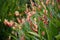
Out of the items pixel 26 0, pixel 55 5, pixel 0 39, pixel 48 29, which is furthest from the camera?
pixel 26 0

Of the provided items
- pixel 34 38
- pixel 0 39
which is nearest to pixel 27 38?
pixel 34 38

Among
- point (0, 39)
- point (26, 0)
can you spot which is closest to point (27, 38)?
point (0, 39)

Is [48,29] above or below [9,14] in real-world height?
below

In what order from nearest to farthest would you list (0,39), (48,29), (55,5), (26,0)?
(48,29)
(55,5)
(0,39)
(26,0)

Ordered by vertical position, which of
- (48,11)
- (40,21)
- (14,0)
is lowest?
(40,21)

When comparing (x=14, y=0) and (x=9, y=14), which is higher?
(x=14, y=0)

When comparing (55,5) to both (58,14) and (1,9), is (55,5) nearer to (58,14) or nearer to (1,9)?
(58,14)

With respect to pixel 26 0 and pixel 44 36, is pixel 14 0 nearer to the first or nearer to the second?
pixel 26 0

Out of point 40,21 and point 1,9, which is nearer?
point 40,21

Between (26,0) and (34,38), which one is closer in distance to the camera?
(34,38)
